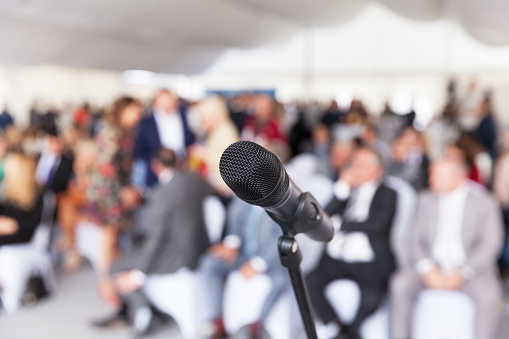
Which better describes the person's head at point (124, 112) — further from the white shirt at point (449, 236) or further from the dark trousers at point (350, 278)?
the white shirt at point (449, 236)

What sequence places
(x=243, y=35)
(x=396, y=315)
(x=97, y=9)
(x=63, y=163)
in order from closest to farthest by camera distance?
(x=396, y=315), (x=97, y=9), (x=63, y=163), (x=243, y=35)

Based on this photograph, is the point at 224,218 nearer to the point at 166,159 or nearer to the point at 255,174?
the point at 166,159

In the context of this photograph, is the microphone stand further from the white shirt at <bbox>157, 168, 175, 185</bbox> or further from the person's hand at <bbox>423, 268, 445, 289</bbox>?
the white shirt at <bbox>157, 168, 175, 185</bbox>

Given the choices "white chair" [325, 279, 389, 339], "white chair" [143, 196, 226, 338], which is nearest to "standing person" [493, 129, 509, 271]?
"white chair" [325, 279, 389, 339]

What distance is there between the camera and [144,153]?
3.32 meters

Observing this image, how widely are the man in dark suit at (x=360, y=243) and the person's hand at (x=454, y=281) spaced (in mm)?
283

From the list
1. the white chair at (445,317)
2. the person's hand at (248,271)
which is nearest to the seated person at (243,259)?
the person's hand at (248,271)

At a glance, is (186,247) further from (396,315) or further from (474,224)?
(474,224)

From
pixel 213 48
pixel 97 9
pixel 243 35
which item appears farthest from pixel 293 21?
pixel 97 9

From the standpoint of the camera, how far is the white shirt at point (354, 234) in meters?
2.32

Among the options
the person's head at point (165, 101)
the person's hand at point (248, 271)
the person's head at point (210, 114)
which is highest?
the person's head at point (165, 101)

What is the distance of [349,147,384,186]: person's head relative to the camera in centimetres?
243

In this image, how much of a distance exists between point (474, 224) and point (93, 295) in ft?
8.97

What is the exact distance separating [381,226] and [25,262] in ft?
8.26
